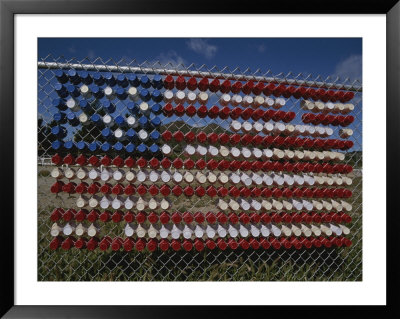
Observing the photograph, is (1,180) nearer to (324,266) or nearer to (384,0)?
(384,0)

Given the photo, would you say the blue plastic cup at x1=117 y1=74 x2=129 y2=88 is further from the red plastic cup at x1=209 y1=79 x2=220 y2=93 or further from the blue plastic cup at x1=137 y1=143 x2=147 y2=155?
the red plastic cup at x1=209 y1=79 x2=220 y2=93

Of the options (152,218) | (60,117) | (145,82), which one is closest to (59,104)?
(60,117)

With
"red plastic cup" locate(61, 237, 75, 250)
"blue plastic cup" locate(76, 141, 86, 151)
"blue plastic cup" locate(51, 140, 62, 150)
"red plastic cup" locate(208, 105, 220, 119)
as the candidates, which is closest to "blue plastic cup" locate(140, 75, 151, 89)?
"red plastic cup" locate(208, 105, 220, 119)

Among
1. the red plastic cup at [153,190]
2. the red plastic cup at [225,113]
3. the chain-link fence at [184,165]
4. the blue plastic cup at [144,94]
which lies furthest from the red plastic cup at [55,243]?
the red plastic cup at [225,113]

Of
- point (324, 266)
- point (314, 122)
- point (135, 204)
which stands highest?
point (314, 122)

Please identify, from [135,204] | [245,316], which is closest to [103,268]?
[135,204]

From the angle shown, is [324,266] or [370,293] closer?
[370,293]

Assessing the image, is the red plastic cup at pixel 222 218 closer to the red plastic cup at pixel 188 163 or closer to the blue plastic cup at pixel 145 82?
the red plastic cup at pixel 188 163

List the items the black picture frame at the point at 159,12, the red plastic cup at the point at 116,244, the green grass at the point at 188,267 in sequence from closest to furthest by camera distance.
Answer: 1. the black picture frame at the point at 159,12
2. the red plastic cup at the point at 116,244
3. the green grass at the point at 188,267
